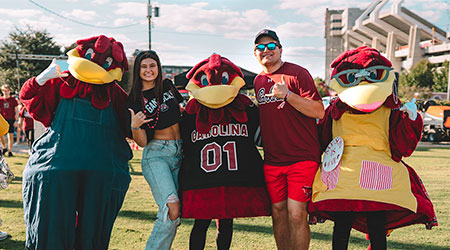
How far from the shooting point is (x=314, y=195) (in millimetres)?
2955

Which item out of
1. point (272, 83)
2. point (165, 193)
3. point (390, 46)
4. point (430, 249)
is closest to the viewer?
point (165, 193)

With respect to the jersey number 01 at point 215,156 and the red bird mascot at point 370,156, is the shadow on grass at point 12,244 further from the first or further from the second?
the red bird mascot at point 370,156

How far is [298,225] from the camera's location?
302cm

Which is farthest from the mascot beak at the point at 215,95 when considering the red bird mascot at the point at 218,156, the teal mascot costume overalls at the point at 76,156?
the teal mascot costume overalls at the point at 76,156

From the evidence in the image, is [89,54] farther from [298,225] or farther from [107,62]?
[298,225]

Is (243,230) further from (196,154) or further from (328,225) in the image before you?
(196,154)

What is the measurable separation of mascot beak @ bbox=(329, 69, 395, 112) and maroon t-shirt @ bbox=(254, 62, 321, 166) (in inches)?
10.9

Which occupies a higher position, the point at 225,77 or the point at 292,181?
the point at 225,77

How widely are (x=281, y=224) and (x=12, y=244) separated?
267 centimetres

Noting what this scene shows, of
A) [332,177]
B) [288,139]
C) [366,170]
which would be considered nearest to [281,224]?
[332,177]

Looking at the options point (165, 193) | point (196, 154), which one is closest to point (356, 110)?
point (196, 154)

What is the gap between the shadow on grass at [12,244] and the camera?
370 cm

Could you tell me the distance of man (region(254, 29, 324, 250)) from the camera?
9.86 feet

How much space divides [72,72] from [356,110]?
212 cm
